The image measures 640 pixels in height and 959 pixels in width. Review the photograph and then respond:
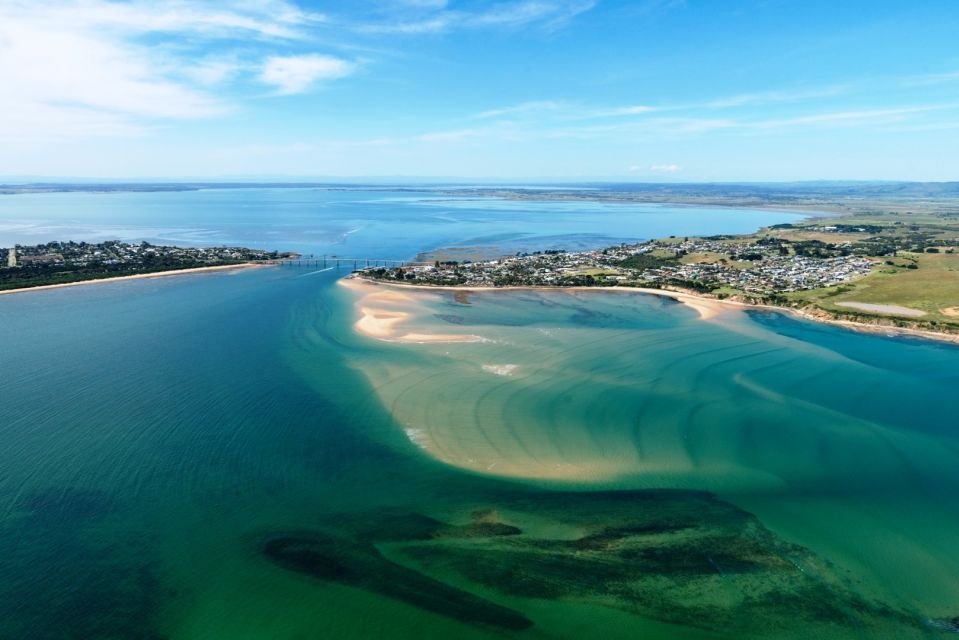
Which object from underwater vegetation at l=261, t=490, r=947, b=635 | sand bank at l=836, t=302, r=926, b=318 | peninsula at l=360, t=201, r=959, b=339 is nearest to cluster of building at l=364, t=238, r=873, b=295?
peninsula at l=360, t=201, r=959, b=339

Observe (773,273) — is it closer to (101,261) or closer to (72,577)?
(72,577)

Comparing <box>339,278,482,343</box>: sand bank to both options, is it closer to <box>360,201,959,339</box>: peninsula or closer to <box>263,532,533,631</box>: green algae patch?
<box>360,201,959,339</box>: peninsula

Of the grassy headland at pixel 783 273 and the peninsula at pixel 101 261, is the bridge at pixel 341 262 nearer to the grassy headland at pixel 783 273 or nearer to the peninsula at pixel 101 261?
the peninsula at pixel 101 261

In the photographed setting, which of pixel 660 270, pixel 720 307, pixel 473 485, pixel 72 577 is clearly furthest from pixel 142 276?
pixel 720 307

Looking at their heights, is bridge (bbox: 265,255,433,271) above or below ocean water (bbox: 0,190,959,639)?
above

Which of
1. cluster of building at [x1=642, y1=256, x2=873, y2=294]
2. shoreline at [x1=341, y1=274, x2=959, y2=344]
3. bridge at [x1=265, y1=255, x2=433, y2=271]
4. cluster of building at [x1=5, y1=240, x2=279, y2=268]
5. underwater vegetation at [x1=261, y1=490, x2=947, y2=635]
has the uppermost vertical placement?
cluster of building at [x1=5, y1=240, x2=279, y2=268]

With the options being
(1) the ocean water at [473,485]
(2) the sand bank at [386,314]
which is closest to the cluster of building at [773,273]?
(1) the ocean water at [473,485]

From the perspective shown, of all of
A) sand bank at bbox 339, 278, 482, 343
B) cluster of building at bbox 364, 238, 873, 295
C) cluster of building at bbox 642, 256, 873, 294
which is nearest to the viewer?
sand bank at bbox 339, 278, 482, 343
